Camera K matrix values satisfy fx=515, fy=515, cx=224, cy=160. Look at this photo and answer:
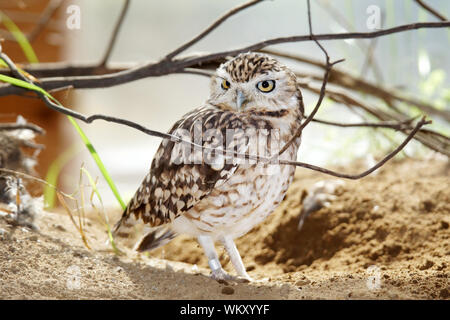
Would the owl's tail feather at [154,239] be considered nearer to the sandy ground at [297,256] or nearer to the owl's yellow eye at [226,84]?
the sandy ground at [297,256]

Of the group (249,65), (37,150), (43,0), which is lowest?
(37,150)

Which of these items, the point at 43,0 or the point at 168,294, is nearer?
the point at 168,294

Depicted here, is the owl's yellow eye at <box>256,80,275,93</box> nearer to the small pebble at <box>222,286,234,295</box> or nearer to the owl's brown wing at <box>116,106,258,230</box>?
the owl's brown wing at <box>116,106,258,230</box>

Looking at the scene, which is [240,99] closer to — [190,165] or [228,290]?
[190,165]

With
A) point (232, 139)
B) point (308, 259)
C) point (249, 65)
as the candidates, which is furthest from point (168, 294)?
point (308, 259)

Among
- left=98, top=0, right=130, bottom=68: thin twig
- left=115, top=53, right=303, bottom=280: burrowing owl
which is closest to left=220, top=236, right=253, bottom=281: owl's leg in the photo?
left=115, top=53, right=303, bottom=280: burrowing owl
